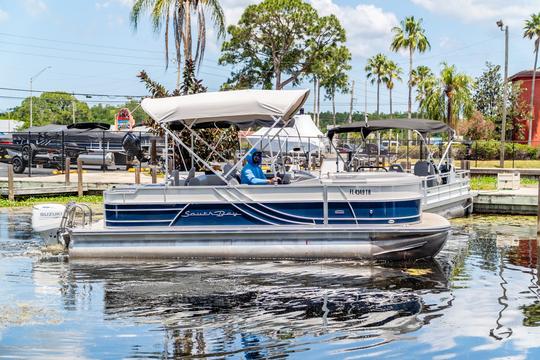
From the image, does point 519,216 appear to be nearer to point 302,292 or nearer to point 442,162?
point 442,162

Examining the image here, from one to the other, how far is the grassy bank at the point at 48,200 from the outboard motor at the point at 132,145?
1063 cm

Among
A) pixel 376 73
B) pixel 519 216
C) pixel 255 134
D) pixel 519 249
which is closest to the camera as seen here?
pixel 519 249

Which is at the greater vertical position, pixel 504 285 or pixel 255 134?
pixel 255 134

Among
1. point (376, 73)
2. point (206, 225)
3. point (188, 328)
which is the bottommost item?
point (188, 328)

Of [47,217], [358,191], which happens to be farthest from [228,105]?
[47,217]

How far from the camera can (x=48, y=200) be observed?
2384 cm

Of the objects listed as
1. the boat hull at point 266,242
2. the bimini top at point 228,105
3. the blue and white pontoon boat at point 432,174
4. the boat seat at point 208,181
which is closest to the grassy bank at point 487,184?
the blue and white pontoon boat at point 432,174

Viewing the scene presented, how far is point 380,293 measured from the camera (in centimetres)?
1069

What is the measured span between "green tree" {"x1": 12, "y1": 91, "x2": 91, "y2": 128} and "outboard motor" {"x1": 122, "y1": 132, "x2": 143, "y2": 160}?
283 feet

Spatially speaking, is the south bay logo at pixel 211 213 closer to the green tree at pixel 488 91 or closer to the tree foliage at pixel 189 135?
the tree foliage at pixel 189 135

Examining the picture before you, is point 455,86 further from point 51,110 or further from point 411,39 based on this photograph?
point 51,110

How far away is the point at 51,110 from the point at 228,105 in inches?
5164

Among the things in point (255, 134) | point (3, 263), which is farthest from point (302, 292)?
point (255, 134)

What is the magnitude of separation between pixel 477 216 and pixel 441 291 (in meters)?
11.4
